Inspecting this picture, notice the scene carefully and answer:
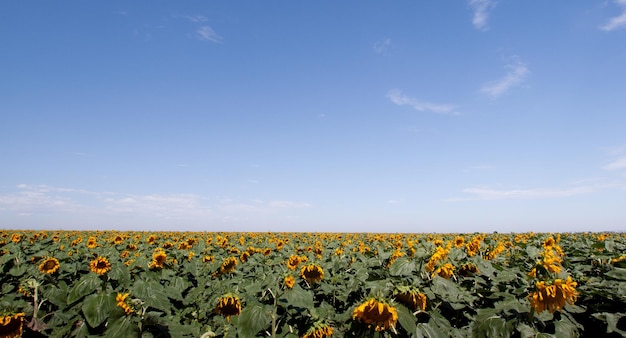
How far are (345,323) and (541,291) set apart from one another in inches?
72.0

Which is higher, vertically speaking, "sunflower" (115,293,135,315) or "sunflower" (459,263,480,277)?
"sunflower" (459,263,480,277)

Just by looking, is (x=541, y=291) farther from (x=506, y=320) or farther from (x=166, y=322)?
(x=166, y=322)

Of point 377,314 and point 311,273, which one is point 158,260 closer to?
point 311,273

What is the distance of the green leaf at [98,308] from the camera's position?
8.74 ft

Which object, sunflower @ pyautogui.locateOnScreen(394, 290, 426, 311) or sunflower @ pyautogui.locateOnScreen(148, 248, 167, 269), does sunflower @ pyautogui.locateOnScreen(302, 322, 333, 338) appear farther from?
sunflower @ pyautogui.locateOnScreen(148, 248, 167, 269)

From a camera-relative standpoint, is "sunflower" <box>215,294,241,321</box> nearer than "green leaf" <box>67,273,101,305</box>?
No

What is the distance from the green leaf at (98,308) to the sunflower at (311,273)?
2674 millimetres

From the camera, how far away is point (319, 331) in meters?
3.09

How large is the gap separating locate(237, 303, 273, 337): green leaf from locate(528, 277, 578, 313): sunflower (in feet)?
7.78

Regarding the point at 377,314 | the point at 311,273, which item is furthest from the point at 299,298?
the point at 311,273

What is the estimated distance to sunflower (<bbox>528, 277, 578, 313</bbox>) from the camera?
9.26ft

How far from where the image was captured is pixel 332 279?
584 cm

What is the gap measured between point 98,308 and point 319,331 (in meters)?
1.88

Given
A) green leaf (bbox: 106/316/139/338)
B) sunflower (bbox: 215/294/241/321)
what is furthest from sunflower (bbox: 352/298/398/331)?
sunflower (bbox: 215/294/241/321)
